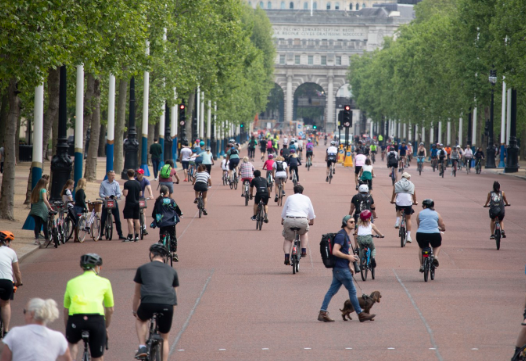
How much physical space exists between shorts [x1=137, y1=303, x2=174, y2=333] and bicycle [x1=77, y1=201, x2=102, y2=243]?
12.8 m

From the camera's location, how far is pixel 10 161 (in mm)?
24734

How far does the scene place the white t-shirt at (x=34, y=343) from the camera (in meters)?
7.72

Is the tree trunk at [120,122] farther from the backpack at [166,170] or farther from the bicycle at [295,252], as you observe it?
the bicycle at [295,252]

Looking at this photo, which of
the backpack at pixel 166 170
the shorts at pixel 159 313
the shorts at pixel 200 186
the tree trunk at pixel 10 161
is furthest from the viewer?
the shorts at pixel 200 186

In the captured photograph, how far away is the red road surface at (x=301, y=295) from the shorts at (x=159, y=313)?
129 cm

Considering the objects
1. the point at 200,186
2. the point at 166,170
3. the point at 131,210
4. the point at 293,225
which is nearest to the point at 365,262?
the point at 293,225

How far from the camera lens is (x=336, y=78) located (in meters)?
192

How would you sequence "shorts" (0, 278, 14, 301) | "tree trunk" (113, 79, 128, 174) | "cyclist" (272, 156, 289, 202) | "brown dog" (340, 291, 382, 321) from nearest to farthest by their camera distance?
"shorts" (0, 278, 14, 301)
"brown dog" (340, 291, 382, 321)
"cyclist" (272, 156, 289, 202)
"tree trunk" (113, 79, 128, 174)

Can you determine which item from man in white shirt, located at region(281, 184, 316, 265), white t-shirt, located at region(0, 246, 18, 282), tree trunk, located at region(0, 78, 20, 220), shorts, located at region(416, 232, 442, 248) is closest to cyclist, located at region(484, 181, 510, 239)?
shorts, located at region(416, 232, 442, 248)

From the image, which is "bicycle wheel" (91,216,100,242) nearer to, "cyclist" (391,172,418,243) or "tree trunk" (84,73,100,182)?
"cyclist" (391,172,418,243)

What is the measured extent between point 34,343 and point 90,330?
1474 mm

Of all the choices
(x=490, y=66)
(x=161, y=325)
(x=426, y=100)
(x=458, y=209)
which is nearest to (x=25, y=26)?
(x=161, y=325)

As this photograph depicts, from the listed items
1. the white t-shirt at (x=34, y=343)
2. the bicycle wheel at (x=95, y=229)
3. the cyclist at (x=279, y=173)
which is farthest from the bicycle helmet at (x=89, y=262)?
the cyclist at (x=279, y=173)

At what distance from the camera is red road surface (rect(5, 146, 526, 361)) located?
11844mm
